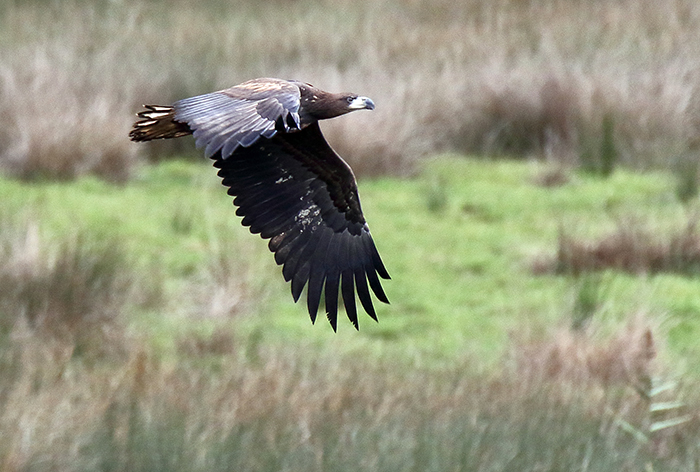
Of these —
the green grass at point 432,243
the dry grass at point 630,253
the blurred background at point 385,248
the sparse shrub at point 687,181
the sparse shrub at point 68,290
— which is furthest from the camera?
the sparse shrub at point 687,181

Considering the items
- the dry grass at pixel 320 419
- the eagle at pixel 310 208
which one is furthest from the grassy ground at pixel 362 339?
the eagle at pixel 310 208

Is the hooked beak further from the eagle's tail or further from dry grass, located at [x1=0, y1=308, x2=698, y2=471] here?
dry grass, located at [x1=0, y1=308, x2=698, y2=471]

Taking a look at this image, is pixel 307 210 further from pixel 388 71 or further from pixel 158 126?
pixel 388 71

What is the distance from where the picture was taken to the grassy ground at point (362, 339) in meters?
5.21

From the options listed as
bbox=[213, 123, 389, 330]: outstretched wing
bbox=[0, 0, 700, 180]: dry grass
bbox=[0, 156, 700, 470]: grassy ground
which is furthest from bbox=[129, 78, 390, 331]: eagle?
bbox=[0, 0, 700, 180]: dry grass

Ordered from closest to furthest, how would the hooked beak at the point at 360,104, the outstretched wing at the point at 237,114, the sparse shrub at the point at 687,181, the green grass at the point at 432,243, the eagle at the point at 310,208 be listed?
the outstretched wing at the point at 237,114, the hooked beak at the point at 360,104, the eagle at the point at 310,208, the green grass at the point at 432,243, the sparse shrub at the point at 687,181

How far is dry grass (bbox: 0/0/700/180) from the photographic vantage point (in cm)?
1059

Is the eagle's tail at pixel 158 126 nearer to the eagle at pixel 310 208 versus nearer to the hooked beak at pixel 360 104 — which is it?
the eagle at pixel 310 208

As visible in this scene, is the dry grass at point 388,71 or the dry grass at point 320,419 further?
the dry grass at point 388,71

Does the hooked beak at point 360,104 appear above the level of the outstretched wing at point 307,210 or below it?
above

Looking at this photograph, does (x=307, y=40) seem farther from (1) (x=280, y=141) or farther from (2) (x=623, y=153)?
(1) (x=280, y=141)

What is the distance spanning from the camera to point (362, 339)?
7629 millimetres

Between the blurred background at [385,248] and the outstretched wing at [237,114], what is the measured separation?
4.93ft

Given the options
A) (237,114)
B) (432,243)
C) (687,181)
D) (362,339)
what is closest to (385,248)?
(432,243)
